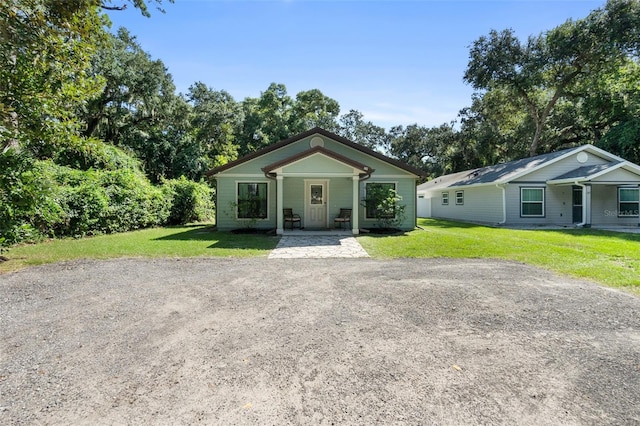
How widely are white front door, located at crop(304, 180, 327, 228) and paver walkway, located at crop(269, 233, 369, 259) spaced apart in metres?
2.06

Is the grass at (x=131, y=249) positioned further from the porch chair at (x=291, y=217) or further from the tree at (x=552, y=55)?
the tree at (x=552, y=55)

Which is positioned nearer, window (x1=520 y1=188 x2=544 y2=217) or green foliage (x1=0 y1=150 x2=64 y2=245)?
green foliage (x1=0 y1=150 x2=64 y2=245)

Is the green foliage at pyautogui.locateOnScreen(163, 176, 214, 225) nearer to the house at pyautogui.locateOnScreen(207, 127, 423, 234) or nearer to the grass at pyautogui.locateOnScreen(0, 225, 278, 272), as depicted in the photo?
the house at pyautogui.locateOnScreen(207, 127, 423, 234)

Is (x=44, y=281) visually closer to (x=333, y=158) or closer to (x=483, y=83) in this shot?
(x=333, y=158)

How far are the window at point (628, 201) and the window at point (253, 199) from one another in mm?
18187

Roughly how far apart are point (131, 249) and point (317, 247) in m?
5.11

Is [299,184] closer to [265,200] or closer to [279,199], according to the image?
[265,200]

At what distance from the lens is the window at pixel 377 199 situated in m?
13.1

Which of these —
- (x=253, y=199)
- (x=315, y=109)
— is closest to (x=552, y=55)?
(x=315, y=109)

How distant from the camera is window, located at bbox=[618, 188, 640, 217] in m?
16.6

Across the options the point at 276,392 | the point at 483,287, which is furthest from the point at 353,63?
the point at 276,392

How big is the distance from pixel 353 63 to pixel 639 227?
628 inches

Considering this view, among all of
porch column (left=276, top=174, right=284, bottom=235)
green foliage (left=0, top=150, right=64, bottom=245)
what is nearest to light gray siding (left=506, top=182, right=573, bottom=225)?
porch column (left=276, top=174, right=284, bottom=235)

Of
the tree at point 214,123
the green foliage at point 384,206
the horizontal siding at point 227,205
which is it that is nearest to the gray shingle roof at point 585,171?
the green foliage at point 384,206
